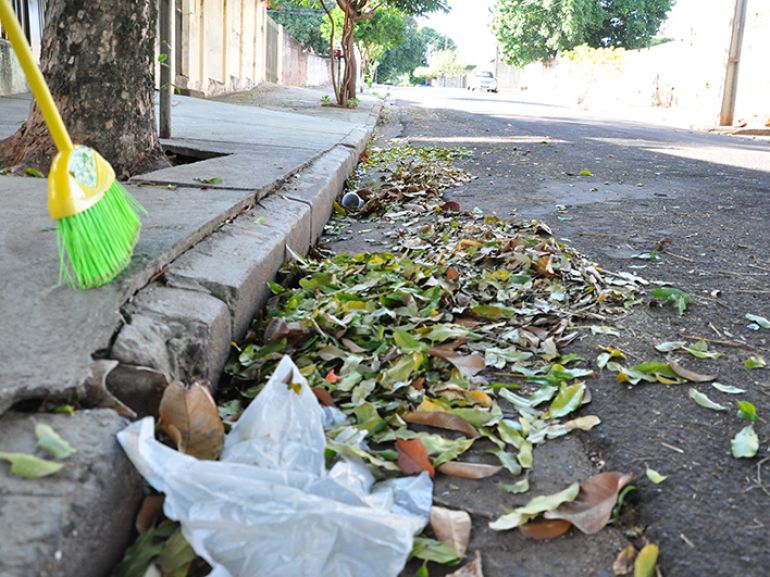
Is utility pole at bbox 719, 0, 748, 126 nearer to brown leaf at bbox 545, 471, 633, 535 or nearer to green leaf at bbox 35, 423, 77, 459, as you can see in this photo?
brown leaf at bbox 545, 471, 633, 535

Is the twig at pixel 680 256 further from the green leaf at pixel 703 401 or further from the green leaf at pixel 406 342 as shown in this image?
the green leaf at pixel 406 342

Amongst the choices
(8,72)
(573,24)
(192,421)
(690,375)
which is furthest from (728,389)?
(573,24)

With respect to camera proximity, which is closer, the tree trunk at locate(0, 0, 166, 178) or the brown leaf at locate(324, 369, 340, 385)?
the brown leaf at locate(324, 369, 340, 385)

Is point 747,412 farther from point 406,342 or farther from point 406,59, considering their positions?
point 406,59

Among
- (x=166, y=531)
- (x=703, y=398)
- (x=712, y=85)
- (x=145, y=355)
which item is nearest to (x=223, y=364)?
(x=145, y=355)

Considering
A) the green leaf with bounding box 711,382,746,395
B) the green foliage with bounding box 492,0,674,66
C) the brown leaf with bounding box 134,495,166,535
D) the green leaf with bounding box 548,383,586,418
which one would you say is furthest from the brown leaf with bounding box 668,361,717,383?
the green foliage with bounding box 492,0,674,66

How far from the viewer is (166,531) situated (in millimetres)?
1101

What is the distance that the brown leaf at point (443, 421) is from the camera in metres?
1.47

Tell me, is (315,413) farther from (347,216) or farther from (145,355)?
(347,216)

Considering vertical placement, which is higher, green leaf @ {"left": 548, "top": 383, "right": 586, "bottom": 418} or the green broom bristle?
the green broom bristle

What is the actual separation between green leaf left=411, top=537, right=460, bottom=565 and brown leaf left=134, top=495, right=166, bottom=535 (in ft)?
1.34

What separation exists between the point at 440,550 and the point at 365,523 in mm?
165

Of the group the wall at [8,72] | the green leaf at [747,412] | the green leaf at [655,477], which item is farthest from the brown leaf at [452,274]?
the wall at [8,72]

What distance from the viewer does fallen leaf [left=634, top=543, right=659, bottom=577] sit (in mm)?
1058
